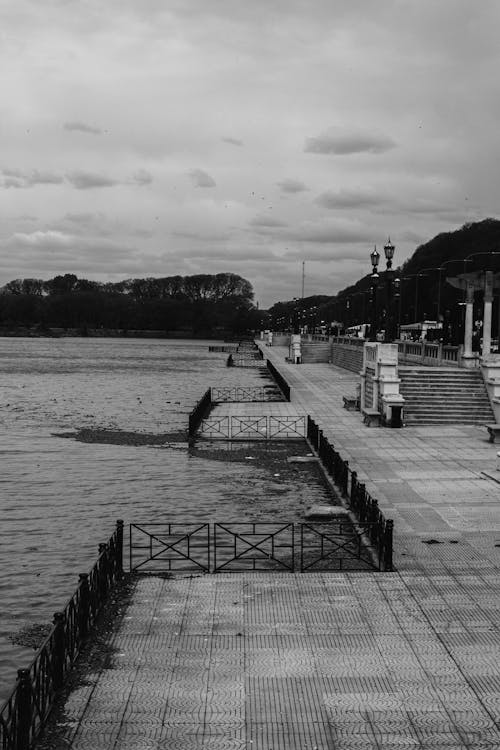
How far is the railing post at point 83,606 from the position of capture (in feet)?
40.8

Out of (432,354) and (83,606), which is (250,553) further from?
(432,354)

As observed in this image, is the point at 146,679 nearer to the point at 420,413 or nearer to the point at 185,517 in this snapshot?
the point at 185,517

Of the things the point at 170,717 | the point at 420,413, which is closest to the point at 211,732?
the point at 170,717

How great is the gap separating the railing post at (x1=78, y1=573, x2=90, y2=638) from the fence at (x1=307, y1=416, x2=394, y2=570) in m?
5.73

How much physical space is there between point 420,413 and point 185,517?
17961mm

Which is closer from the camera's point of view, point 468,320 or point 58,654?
point 58,654

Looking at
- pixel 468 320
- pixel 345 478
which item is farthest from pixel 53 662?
pixel 468 320

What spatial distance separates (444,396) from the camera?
39.2 m

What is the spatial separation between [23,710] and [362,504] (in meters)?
12.0

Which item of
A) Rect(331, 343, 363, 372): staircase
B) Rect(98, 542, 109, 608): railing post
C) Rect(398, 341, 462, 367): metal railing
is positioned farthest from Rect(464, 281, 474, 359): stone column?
Rect(98, 542, 109, 608): railing post

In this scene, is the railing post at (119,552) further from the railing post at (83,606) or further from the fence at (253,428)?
the fence at (253,428)

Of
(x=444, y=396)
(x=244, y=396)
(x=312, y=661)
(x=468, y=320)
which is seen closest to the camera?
(x=312, y=661)

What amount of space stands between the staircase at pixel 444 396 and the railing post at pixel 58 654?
27.5m

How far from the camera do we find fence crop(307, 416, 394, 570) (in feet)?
53.1
